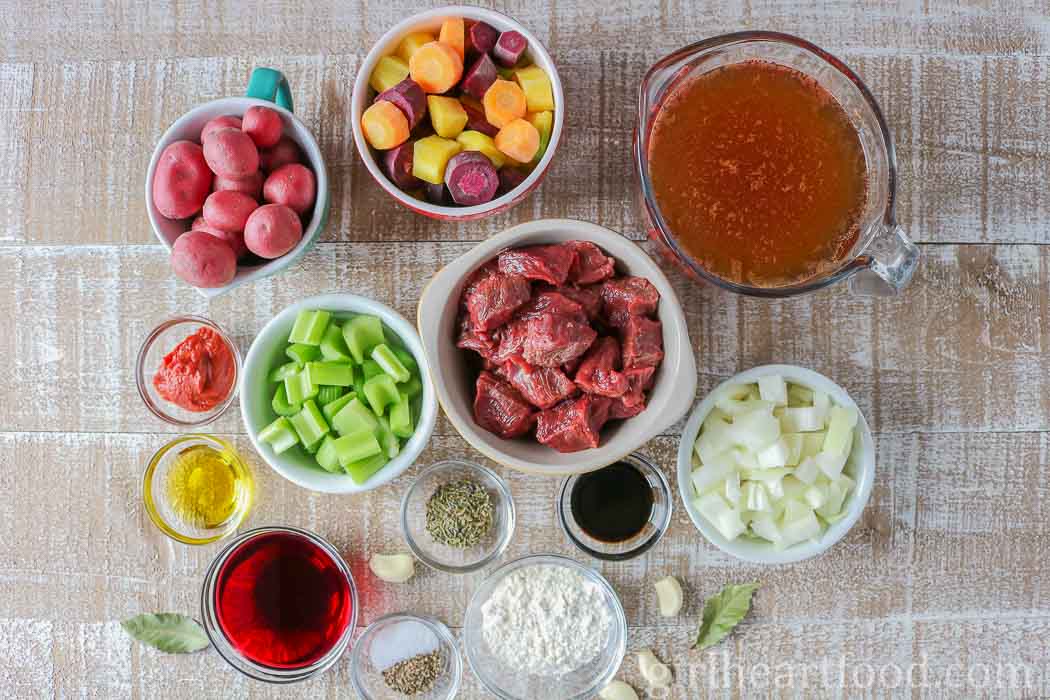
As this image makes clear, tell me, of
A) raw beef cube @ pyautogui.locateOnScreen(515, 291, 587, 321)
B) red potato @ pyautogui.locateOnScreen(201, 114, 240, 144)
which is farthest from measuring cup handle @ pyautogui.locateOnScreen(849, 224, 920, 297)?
red potato @ pyautogui.locateOnScreen(201, 114, 240, 144)

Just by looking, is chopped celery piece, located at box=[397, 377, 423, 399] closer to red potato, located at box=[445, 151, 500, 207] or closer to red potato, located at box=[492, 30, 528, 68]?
red potato, located at box=[445, 151, 500, 207]

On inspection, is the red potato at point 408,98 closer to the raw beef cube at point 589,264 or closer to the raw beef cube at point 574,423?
the raw beef cube at point 589,264

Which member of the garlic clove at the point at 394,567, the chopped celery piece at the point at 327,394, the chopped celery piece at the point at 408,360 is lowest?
the garlic clove at the point at 394,567

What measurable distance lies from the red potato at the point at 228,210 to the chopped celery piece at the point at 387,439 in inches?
18.4

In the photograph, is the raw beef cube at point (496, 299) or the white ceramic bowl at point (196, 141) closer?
the raw beef cube at point (496, 299)

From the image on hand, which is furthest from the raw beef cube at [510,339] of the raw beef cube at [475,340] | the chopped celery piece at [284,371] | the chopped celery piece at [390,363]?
the chopped celery piece at [284,371]

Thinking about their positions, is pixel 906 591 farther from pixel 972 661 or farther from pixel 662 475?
pixel 662 475

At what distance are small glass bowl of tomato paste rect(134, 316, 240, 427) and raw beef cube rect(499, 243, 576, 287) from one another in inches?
26.9

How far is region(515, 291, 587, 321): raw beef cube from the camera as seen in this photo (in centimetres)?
144

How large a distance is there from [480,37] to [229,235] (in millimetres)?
616

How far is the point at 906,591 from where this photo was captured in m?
1.83

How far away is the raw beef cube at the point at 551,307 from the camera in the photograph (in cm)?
144

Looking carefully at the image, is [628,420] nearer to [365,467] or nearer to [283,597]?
[365,467]

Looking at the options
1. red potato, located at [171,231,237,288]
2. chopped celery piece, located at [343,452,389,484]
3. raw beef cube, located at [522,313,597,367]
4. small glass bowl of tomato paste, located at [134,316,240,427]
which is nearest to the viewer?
raw beef cube, located at [522,313,597,367]
